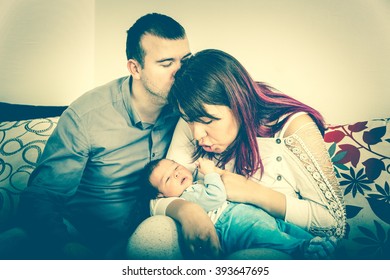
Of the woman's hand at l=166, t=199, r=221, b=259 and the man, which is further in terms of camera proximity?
the man

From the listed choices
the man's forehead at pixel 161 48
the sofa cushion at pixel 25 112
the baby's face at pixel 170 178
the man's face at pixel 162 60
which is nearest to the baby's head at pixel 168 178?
the baby's face at pixel 170 178

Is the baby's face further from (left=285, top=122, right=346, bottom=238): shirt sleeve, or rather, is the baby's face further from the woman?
(left=285, top=122, right=346, bottom=238): shirt sleeve

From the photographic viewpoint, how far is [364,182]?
1147 mm

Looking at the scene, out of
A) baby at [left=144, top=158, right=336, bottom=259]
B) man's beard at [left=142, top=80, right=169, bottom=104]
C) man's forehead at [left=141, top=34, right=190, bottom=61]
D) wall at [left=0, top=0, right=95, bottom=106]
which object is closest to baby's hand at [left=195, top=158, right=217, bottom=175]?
baby at [left=144, top=158, right=336, bottom=259]

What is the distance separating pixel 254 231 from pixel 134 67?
0.63m

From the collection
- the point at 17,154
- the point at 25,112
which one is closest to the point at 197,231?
the point at 17,154

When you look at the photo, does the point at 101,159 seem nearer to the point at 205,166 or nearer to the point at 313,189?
the point at 205,166

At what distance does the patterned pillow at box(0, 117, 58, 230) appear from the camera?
1.16 meters

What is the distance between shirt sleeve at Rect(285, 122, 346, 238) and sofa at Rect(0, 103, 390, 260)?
3.9 inches

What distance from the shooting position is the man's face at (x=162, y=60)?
3.63 ft

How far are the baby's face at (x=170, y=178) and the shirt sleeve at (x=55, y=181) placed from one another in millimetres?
247

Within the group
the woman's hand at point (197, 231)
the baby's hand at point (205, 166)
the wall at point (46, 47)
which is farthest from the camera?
the wall at point (46, 47)

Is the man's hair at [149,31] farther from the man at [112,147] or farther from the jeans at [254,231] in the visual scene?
the jeans at [254,231]

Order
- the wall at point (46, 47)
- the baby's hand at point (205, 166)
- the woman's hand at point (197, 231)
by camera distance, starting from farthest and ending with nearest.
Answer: the wall at point (46, 47) → the baby's hand at point (205, 166) → the woman's hand at point (197, 231)
